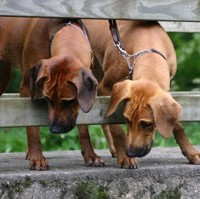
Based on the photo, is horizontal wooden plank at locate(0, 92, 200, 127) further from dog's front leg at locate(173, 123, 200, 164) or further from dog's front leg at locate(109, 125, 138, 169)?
dog's front leg at locate(173, 123, 200, 164)

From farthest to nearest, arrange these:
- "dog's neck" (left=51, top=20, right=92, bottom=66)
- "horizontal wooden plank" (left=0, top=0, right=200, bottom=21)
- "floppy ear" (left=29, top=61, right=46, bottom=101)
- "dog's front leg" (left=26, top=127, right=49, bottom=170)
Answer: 1. "dog's front leg" (left=26, top=127, right=49, bottom=170)
2. "dog's neck" (left=51, top=20, right=92, bottom=66)
3. "floppy ear" (left=29, top=61, right=46, bottom=101)
4. "horizontal wooden plank" (left=0, top=0, right=200, bottom=21)

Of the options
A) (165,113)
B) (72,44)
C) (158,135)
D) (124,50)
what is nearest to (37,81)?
(72,44)

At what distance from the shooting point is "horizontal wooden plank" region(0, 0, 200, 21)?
479 cm

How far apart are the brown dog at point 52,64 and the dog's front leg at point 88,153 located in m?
0.38

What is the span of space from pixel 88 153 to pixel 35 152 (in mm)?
451

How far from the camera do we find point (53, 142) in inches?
337

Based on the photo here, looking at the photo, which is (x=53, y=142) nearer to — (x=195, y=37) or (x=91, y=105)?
(x=91, y=105)

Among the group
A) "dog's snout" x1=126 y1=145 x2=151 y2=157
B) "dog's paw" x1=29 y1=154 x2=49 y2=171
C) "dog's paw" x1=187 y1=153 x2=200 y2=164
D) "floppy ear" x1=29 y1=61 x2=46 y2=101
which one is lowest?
"dog's paw" x1=187 y1=153 x2=200 y2=164

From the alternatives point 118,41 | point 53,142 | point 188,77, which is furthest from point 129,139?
point 188,77

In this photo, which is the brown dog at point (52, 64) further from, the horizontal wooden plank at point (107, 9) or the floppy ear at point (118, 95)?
the horizontal wooden plank at point (107, 9)

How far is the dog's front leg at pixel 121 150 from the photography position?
533cm

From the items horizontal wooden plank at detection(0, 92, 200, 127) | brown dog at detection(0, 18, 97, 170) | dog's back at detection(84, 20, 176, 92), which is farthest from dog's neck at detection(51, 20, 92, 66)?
dog's back at detection(84, 20, 176, 92)

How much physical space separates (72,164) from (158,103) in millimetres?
992

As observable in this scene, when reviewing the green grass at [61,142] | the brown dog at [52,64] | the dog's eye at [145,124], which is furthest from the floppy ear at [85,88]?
the green grass at [61,142]
